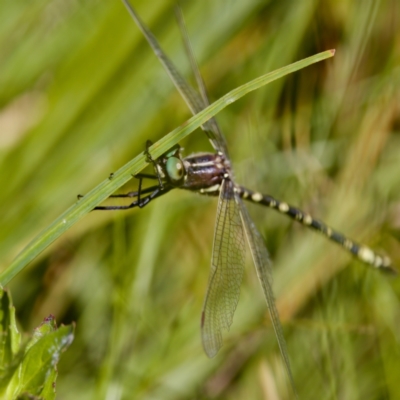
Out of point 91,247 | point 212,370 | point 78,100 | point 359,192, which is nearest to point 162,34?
point 78,100

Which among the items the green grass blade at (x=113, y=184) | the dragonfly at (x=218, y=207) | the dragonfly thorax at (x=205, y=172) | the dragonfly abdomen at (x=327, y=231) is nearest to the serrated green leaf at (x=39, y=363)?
the green grass blade at (x=113, y=184)

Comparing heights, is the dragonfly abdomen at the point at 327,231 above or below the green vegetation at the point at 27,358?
above

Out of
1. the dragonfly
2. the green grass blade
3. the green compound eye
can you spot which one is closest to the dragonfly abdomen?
the dragonfly

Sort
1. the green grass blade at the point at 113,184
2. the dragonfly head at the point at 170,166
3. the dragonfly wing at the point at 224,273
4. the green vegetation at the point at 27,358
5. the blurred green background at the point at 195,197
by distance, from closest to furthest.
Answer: the green vegetation at the point at 27,358
the green grass blade at the point at 113,184
the dragonfly wing at the point at 224,273
the dragonfly head at the point at 170,166
the blurred green background at the point at 195,197

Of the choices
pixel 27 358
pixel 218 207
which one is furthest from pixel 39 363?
pixel 218 207

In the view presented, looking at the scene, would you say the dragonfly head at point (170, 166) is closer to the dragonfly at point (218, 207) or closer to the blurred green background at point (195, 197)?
the dragonfly at point (218, 207)

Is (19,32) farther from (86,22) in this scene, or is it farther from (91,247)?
(91,247)

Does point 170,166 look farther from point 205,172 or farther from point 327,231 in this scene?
point 327,231

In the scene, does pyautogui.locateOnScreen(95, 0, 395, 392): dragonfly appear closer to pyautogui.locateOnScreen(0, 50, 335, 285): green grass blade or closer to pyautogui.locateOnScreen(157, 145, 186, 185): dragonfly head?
pyautogui.locateOnScreen(157, 145, 186, 185): dragonfly head
